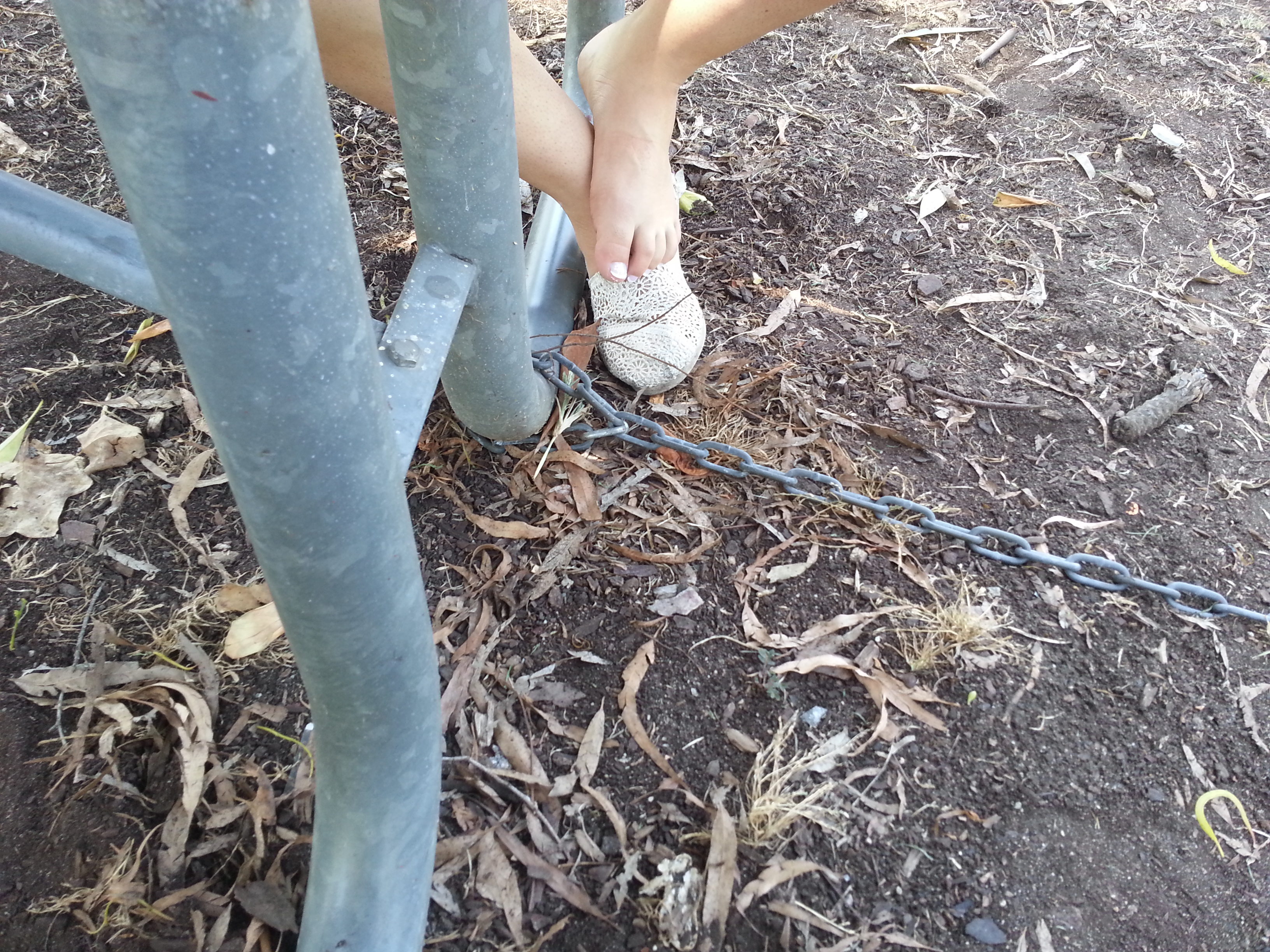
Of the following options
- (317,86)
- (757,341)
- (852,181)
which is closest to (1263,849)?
(757,341)

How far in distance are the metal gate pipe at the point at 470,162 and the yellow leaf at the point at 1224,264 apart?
4.47ft

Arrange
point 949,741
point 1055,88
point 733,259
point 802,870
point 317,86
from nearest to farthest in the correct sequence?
point 317,86 < point 802,870 < point 949,741 < point 733,259 < point 1055,88

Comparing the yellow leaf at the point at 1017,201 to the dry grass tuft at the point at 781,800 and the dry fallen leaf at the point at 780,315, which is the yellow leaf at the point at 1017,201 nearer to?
the dry fallen leaf at the point at 780,315

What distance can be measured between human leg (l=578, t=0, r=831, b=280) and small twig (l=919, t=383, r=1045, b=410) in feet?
1.62

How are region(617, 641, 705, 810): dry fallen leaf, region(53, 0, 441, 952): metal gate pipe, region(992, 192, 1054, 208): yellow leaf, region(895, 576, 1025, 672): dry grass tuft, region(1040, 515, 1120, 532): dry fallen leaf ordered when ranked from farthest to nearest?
region(992, 192, 1054, 208): yellow leaf → region(1040, 515, 1120, 532): dry fallen leaf → region(895, 576, 1025, 672): dry grass tuft → region(617, 641, 705, 810): dry fallen leaf → region(53, 0, 441, 952): metal gate pipe

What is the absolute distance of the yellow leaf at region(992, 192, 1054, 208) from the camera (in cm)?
172

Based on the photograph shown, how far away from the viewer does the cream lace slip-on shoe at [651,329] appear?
132cm

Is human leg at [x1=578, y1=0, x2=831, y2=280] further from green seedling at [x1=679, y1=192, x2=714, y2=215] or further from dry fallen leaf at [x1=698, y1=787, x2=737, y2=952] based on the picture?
dry fallen leaf at [x1=698, y1=787, x2=737, y2=952]

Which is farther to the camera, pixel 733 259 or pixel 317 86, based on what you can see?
pixel 733 259

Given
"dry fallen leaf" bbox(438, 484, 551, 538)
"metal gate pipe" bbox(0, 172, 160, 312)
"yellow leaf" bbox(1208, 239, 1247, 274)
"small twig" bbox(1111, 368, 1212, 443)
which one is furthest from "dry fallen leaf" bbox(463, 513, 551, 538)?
"yellow leaf" bbox(1208, 239, 1247, 274)

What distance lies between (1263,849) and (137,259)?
4.29 feet

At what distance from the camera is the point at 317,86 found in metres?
0.41

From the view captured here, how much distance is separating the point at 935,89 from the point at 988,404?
3.18 ft

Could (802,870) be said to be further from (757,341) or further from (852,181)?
(852,181)
